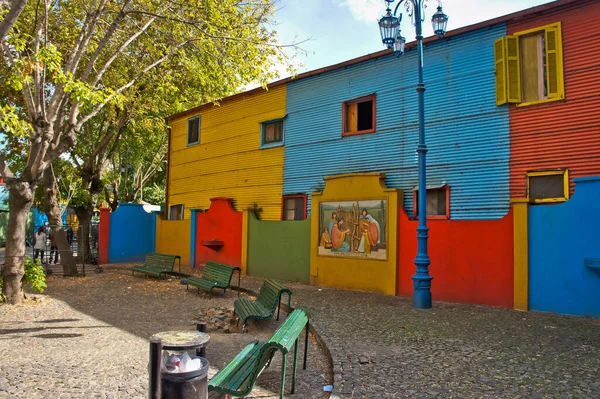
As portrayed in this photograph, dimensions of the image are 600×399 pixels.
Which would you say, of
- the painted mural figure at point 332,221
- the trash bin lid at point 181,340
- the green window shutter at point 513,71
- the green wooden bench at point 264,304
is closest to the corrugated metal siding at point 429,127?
the green window shutter at point 513,71

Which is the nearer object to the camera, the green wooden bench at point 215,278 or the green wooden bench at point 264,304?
the green wooden bench at point 264,304

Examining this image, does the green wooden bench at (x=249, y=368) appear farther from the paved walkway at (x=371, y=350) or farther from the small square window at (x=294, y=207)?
the small square window at (x=294, y=207)

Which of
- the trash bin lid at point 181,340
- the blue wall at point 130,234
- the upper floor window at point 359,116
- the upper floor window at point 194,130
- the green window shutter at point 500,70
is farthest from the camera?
the blue wall at point 130,234

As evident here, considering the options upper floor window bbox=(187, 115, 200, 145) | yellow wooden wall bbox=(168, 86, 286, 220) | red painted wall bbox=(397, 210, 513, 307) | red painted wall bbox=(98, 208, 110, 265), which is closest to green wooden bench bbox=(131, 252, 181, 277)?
yellow wooden wall bbox=(168, 86, 286, 220)

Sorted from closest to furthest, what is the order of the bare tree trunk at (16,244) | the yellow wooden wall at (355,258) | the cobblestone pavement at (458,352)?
the cobblestone pavement at (458,352), the bare tree trunk at (16,244), the yellow wooden wall at (355,258)

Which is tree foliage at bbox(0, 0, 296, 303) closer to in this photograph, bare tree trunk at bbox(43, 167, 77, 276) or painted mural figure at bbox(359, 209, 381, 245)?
bare tree trunk at bbox(43, 167, 77, 276)

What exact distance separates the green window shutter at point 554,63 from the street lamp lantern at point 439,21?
238cm

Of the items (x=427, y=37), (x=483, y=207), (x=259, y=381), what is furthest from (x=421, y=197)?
(x=259, y=381)

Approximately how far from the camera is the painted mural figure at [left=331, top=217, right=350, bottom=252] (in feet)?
40.8

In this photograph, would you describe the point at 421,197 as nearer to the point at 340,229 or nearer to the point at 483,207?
the point at 483,207

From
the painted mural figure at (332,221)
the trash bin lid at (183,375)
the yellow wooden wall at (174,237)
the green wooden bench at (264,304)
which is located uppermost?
the painted mural figure at (332,221)

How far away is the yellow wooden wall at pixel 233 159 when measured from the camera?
1570 centimetres

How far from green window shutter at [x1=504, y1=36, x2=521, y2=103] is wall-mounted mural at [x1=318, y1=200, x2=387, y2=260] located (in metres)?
3.87

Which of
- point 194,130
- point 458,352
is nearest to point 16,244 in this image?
point 458,352
